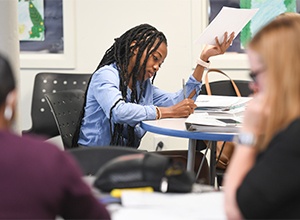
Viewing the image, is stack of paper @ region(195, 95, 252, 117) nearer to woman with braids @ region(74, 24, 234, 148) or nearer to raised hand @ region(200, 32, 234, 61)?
woman with braids @ region(74, 24, 234, 148)

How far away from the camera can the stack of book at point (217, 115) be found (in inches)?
51.2

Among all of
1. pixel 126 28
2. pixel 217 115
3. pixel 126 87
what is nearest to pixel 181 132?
pixel 217 115

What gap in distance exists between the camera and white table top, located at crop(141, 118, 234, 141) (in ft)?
4.07

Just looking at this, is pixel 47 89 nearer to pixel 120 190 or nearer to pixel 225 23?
pixel 225 23

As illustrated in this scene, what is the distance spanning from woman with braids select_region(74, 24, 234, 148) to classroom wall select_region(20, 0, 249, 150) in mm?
1093

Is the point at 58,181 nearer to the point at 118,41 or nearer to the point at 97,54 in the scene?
the point at 118,41

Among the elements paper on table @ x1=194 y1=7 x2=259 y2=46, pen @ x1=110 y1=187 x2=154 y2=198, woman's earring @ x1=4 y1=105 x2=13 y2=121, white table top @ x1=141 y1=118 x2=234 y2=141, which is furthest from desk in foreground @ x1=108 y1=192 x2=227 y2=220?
paper on table @ x1=194 y1=7 x2=259 y2=46

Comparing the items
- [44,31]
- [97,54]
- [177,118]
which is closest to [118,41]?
[177,118]

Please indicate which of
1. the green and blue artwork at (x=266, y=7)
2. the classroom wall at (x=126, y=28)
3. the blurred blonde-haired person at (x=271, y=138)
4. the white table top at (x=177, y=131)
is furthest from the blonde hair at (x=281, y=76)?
the green and blue artwork at (x=266, y=7)

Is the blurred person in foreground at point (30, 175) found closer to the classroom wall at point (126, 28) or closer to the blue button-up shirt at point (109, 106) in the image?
the blue button-up shirt at point (109, 106)

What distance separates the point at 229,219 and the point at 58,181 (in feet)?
0.97

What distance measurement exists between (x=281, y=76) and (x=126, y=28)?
8.76ft

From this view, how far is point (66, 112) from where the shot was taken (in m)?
1.96

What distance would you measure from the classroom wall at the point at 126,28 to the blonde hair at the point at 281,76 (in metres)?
2.57
